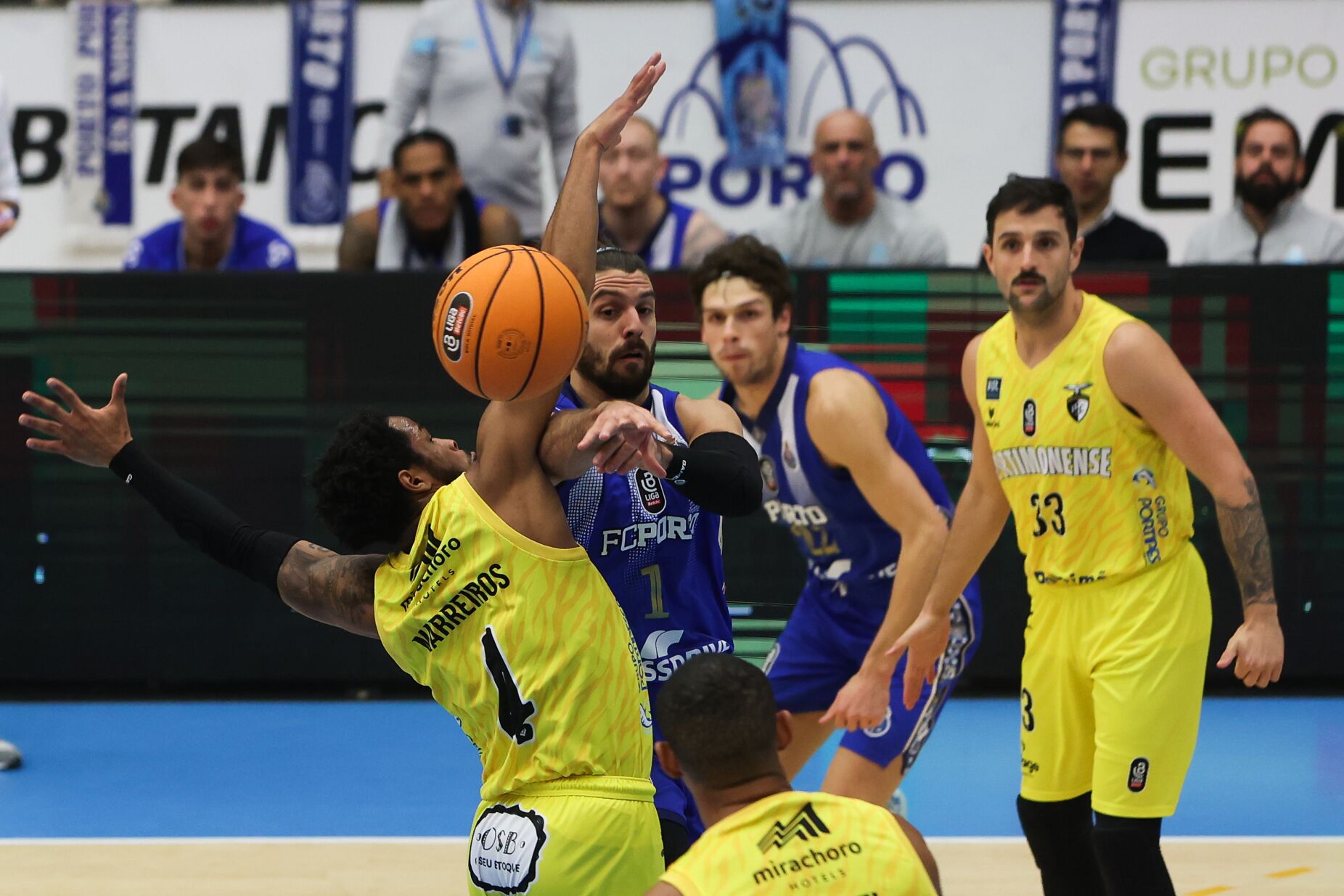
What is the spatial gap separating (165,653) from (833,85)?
6.32m

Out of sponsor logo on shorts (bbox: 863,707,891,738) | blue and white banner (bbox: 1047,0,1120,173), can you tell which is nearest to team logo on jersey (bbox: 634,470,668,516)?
sponsor logo on shorts (bbox: 863,707,891,738)

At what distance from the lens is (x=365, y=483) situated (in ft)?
11.8

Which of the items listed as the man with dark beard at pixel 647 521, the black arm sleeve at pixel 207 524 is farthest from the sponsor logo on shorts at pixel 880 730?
the black arm sleeve at pixel 207 524

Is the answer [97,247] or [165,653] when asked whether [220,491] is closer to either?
[165,653]

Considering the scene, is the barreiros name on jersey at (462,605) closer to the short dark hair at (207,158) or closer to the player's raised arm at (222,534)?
the player's raised arm at (222,534)

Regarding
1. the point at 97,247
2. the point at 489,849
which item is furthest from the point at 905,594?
the point at 97,247

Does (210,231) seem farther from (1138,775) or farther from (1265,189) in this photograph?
(1138,775)

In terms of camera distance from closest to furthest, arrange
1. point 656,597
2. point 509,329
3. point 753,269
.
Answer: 1. point 509,329
2. point 656,597
3. point 753,269

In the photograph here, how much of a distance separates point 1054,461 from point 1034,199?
773 mm

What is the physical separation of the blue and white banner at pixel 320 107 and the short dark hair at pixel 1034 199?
26.8ft

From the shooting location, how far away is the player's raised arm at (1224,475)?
4570mm

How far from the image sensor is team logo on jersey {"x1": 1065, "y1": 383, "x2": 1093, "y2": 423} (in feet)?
16.0

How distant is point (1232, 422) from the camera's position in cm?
859

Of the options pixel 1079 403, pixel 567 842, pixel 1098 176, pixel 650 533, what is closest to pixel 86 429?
pixel 650 533
